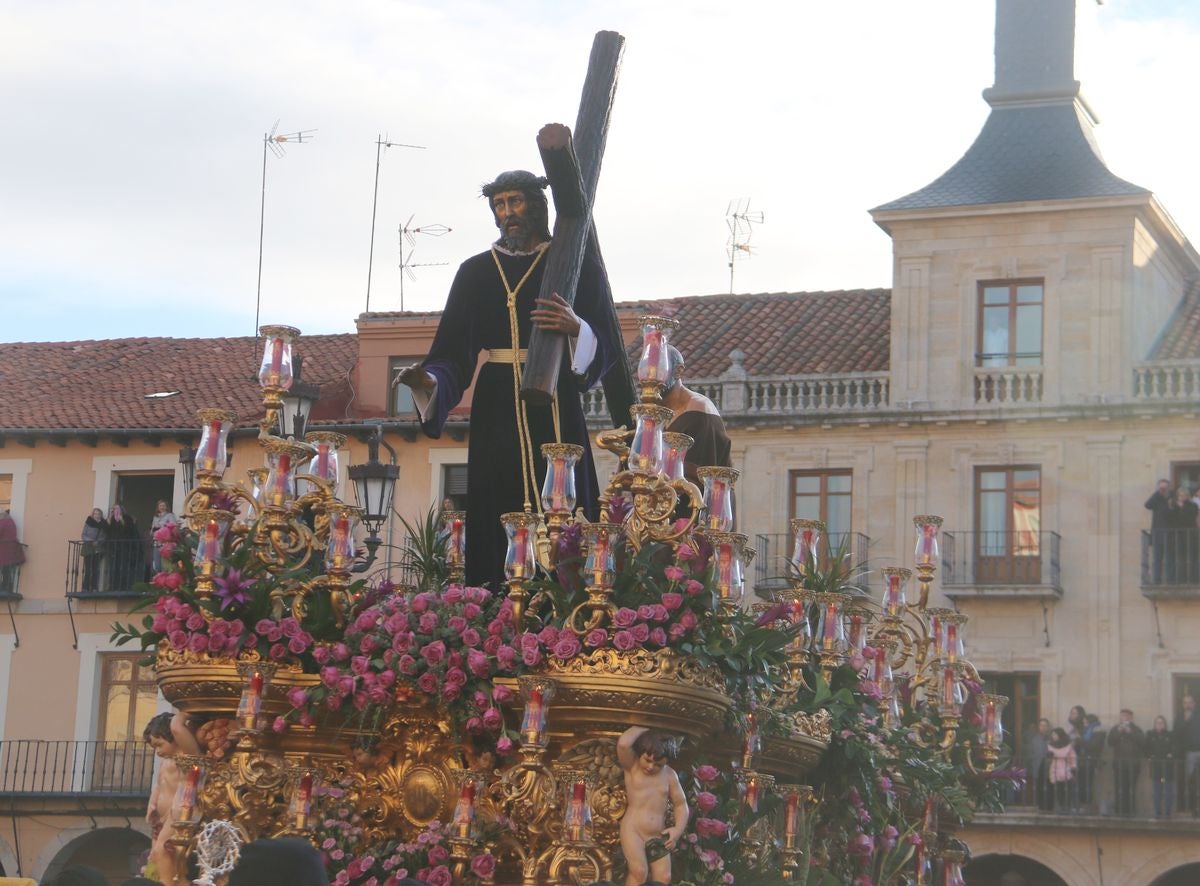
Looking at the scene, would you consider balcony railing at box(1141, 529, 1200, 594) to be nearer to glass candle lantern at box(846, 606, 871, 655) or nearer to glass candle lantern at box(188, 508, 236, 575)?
glass candle lantern at box(846, 606, 871, 655)

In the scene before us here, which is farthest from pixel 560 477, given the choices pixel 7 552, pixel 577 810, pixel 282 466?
pixel 7 552

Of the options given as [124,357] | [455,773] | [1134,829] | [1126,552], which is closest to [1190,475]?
[1126,552]

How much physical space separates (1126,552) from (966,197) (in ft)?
21.2

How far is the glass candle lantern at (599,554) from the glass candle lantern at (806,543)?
299 centimetres

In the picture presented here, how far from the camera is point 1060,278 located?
121 feet

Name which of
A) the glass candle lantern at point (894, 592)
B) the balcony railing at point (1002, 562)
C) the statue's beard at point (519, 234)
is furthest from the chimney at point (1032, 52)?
the statue's beard at point (519, 234)

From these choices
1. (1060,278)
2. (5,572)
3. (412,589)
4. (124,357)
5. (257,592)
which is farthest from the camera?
(124,357)

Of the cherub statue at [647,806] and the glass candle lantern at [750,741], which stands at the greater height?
the glass candle lantern at [750,741]

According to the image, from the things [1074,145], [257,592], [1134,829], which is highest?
[1074,145]

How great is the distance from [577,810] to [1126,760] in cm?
2636

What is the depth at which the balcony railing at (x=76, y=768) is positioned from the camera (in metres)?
37.5

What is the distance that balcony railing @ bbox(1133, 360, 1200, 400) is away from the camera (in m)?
35.6

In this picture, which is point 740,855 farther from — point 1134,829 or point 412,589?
point 1134,829

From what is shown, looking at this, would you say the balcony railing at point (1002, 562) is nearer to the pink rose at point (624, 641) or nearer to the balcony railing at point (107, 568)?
the balcony railing at point (107, 568)
